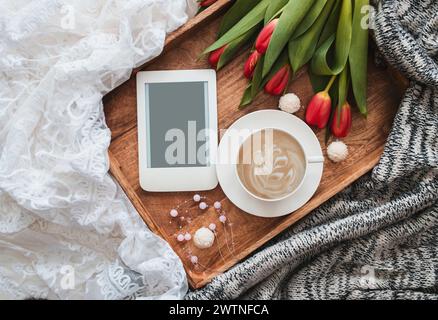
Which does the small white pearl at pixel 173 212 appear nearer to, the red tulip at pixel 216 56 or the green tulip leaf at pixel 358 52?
the red tulip at pixel 216 56

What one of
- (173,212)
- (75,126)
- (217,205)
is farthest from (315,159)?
(75,126)

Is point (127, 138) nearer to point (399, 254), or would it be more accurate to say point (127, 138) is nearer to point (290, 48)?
point (290, 48)

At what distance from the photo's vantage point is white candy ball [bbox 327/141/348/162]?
1265 millimetres

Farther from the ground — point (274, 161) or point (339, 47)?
point (339, 47)

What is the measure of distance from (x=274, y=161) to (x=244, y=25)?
326 millimetres

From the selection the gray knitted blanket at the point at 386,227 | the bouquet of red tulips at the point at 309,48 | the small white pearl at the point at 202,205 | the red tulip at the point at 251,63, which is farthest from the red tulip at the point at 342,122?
the small white pearl at the point at 202,205

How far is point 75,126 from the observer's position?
1.19m

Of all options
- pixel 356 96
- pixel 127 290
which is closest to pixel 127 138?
pixel 127 290

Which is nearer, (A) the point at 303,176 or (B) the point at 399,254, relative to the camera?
(A) the point at 303,176

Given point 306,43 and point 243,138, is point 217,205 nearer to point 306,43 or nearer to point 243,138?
point 243,138

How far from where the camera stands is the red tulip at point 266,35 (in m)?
1.20

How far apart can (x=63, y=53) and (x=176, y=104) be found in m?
0.29

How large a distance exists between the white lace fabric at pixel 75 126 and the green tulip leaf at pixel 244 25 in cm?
11

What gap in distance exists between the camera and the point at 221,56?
4.08 feet
